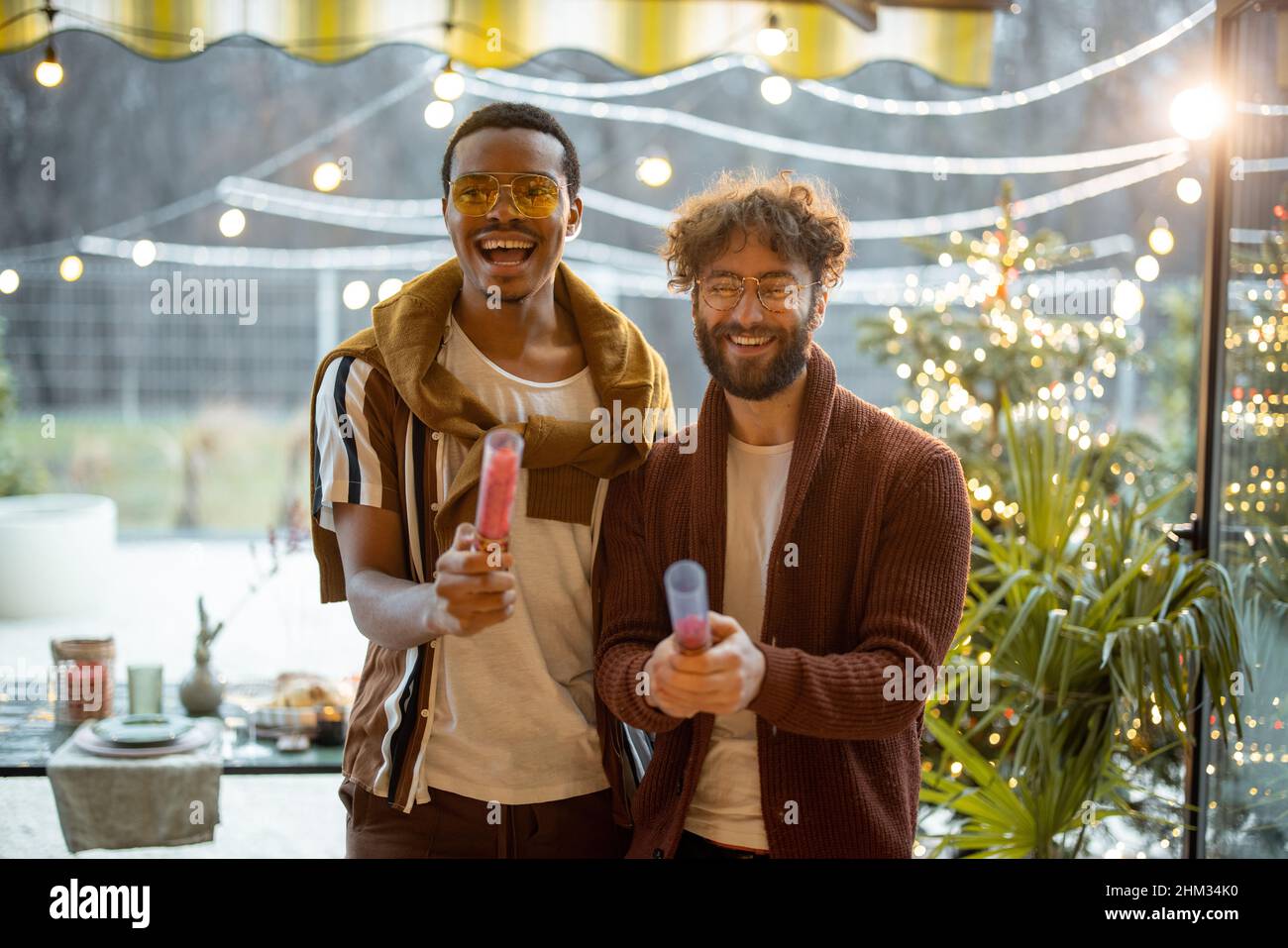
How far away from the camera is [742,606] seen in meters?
1.85

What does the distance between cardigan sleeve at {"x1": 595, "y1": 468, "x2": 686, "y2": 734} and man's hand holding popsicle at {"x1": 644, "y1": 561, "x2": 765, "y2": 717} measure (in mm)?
85

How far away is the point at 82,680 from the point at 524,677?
2183mm

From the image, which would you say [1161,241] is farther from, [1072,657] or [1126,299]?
[1072,657]

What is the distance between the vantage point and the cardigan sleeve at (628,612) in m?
1.73

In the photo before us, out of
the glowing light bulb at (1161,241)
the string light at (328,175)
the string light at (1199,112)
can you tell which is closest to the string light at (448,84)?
the string light at (328,175)

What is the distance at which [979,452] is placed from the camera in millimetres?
3961

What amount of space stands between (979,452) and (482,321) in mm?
2429

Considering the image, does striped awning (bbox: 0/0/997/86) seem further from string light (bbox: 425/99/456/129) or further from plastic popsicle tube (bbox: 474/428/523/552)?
plastic popsicle tube (bbox: 474/428/523/552)

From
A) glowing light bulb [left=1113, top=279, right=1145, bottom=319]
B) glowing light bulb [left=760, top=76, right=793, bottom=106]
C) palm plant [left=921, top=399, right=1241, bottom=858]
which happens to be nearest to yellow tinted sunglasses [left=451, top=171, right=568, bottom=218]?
palm plant [left=921, top=399, right=1241, bottom=858]

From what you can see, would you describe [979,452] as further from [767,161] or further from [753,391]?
[767,161]

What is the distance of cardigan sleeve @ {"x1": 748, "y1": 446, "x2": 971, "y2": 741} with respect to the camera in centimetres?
164

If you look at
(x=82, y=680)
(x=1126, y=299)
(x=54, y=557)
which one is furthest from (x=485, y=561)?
(x=54, y=557)

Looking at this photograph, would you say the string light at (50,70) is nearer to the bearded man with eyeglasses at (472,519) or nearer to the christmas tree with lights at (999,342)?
the bearded man with eyeglasses at (472,519)
